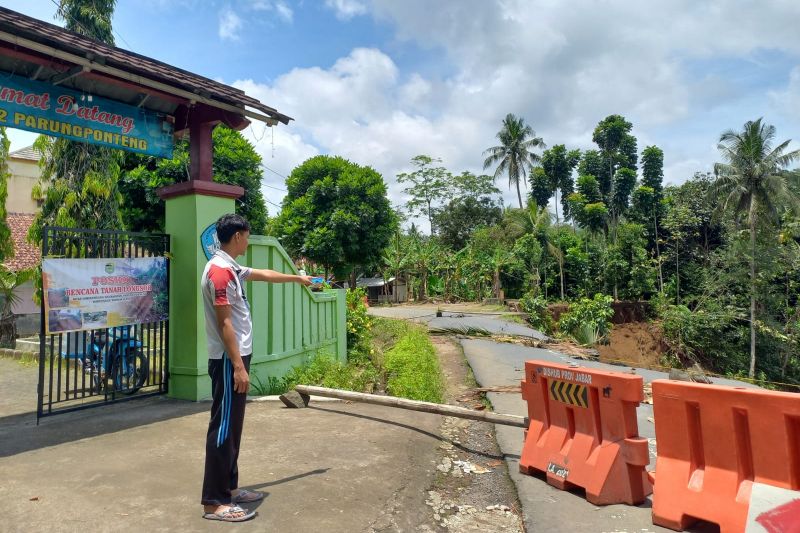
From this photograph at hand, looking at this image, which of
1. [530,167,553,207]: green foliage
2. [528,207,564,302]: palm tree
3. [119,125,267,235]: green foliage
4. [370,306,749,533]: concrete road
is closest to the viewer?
[370,306,749,533]: concrete road

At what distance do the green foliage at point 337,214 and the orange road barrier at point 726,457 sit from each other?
69.1 feet

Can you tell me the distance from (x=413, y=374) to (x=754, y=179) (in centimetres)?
2560

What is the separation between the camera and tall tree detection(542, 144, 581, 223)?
40.0 m

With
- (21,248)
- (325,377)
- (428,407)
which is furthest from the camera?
(21,248)

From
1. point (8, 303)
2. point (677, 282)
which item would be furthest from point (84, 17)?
point (677, 282)

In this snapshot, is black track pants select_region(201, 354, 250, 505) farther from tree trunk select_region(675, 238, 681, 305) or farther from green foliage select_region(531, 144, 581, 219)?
green foliage select_region(531, 144, 581, 219)

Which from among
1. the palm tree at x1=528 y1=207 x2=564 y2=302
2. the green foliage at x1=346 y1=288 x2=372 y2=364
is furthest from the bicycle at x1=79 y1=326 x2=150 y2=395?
the palm tree at x1=528 y1=207 x2=564 y2=302

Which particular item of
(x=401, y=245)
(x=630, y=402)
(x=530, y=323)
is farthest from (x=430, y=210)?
(x=630, y=402)

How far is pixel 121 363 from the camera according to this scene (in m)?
6.04

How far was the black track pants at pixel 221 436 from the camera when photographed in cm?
324

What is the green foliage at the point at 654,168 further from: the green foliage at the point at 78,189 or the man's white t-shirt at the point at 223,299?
the man's white t-shirt at the point at 223,299

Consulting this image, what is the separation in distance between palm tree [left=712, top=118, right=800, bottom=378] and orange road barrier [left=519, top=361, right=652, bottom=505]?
85.0 feet

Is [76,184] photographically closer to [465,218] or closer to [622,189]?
[622,189]

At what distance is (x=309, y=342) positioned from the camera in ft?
27.4
